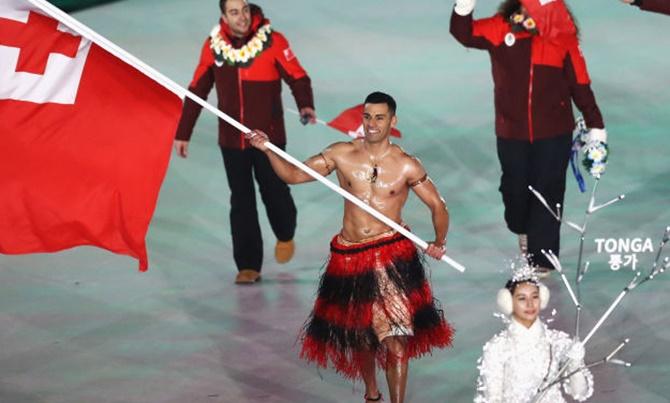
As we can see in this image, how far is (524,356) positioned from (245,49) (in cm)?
386

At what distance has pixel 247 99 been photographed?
1105cm

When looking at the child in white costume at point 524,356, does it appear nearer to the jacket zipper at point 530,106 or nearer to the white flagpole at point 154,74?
the white flagpole at point 154,74

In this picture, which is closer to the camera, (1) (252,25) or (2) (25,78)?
(2) (25,78)

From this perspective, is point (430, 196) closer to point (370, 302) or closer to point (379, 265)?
point (379, 265)

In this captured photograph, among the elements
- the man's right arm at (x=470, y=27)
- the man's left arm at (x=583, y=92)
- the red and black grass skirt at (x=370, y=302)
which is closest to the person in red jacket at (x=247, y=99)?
the man's right arm at (x=470, y=27)

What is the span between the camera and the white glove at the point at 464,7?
10727 mm

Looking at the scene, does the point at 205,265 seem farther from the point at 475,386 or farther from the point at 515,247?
the point at 475,386

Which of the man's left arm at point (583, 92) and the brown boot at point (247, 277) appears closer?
the man's left arm at point (583, 92)

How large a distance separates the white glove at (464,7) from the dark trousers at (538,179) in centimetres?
88

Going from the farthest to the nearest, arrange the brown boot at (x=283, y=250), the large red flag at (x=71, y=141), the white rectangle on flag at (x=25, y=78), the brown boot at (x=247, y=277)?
the brown boot at (x=283, y=250), the brown boot at (x=247, y=277), the white rectangle on flag at (x=25, y=78), the large red flag at (x=71, y=141)

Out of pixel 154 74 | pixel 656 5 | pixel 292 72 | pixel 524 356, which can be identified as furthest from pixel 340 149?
pixel 292 72

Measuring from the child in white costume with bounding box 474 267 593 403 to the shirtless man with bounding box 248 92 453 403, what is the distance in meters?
0.76

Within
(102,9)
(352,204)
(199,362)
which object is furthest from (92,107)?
(102,9)

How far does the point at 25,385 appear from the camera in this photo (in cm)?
922
